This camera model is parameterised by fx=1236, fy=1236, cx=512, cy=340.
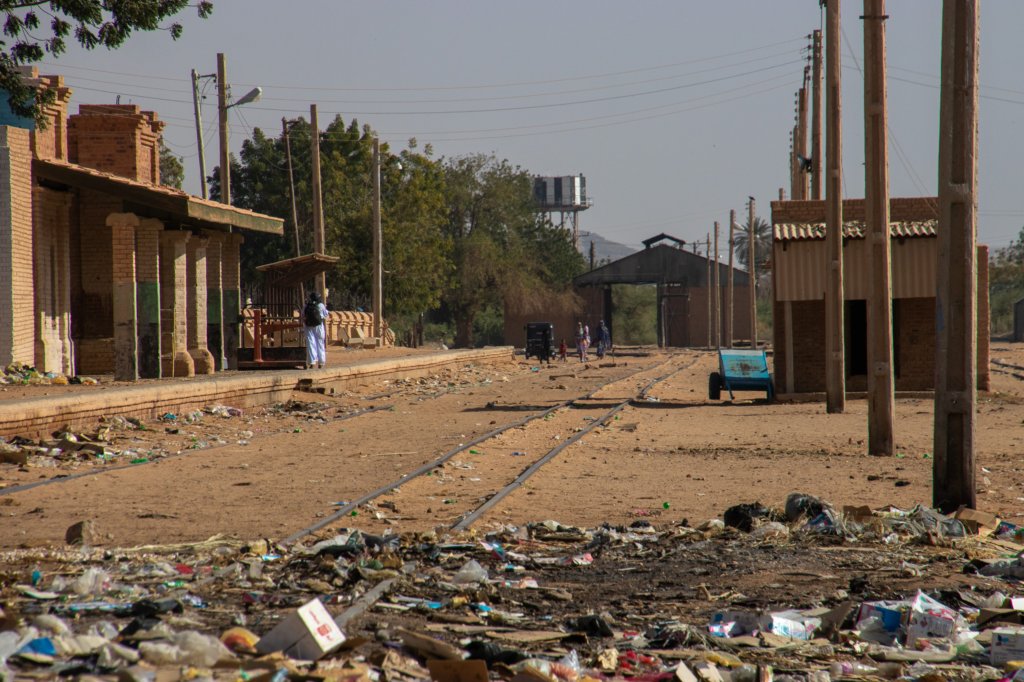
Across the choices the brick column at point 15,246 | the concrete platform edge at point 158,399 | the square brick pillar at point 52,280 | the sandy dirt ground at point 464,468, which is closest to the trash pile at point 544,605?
the sandy dirt ground at point 464,468

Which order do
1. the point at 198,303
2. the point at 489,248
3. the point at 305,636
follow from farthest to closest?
the point at 489,248 < the point at 198,303 < the point at 305,636

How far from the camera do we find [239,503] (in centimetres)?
1181

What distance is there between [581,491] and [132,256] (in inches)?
550

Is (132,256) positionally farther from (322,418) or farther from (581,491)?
(581,491)

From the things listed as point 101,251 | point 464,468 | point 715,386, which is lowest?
point 464,468

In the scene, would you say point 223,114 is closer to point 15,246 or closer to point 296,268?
point 296,268

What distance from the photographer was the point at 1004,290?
11894 cm

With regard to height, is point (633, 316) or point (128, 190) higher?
point (128, 190)

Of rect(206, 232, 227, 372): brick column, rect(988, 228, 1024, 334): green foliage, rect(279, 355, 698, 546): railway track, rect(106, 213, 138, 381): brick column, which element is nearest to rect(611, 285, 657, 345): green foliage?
rect(988, 228, 1024, 334): green foliage

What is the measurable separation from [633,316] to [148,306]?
85032 millimetres

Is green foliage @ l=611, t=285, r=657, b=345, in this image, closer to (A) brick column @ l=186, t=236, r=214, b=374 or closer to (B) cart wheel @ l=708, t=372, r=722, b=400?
(B) cart wheel @ l=708, t=372, r=722, b=400

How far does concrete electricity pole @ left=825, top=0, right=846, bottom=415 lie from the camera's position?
21.3m

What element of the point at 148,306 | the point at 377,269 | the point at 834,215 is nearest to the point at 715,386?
the point at 834,215

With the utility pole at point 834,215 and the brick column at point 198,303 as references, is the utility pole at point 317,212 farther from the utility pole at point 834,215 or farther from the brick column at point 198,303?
the utility pole at point 834,215
